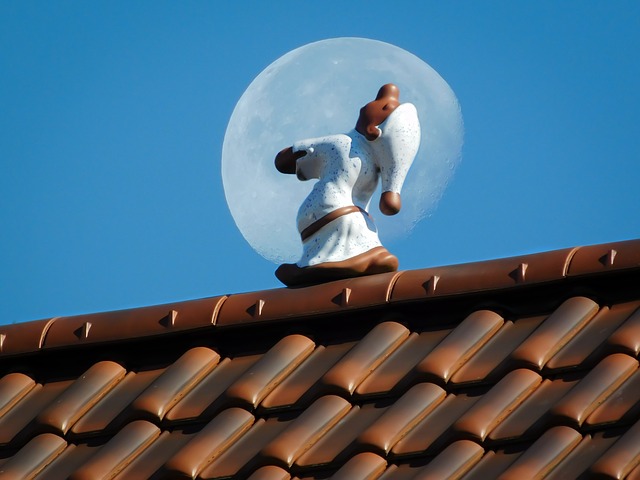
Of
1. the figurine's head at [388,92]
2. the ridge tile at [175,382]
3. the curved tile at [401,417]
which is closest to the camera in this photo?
the curved tile at [401,417]

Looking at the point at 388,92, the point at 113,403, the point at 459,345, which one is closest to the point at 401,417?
the point at 459,345

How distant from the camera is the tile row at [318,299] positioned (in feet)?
17.3

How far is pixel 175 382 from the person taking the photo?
17.9 feet

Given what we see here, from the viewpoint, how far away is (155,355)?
5758 millimetres

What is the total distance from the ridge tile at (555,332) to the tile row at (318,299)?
0.14 meters

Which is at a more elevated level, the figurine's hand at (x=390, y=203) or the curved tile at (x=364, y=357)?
the figurine's hand at (x=390, y=203)

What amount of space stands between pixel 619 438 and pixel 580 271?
0.96m

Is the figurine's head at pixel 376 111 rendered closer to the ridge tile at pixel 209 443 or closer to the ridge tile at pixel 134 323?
the ridge tile at pixel 134 323

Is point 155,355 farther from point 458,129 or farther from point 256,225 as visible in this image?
point 458,129

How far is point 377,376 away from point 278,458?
549mm

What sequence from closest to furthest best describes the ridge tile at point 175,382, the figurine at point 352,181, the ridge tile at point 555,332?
1. the ridge tile at point 555,332
2. the ridge tile at point 175,382
3. the figurine at point 352,181

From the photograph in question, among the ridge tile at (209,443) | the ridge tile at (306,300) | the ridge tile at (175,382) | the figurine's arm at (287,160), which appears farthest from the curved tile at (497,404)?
the figurine's arm at (287,160)

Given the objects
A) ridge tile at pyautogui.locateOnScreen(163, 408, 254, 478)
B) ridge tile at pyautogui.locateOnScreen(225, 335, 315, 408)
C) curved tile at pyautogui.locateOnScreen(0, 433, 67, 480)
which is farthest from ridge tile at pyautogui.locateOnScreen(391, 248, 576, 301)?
curved tile at pyautogui.locateOnScreen(0, 433, 67, 480)

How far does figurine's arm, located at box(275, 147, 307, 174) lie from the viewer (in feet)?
20.4
